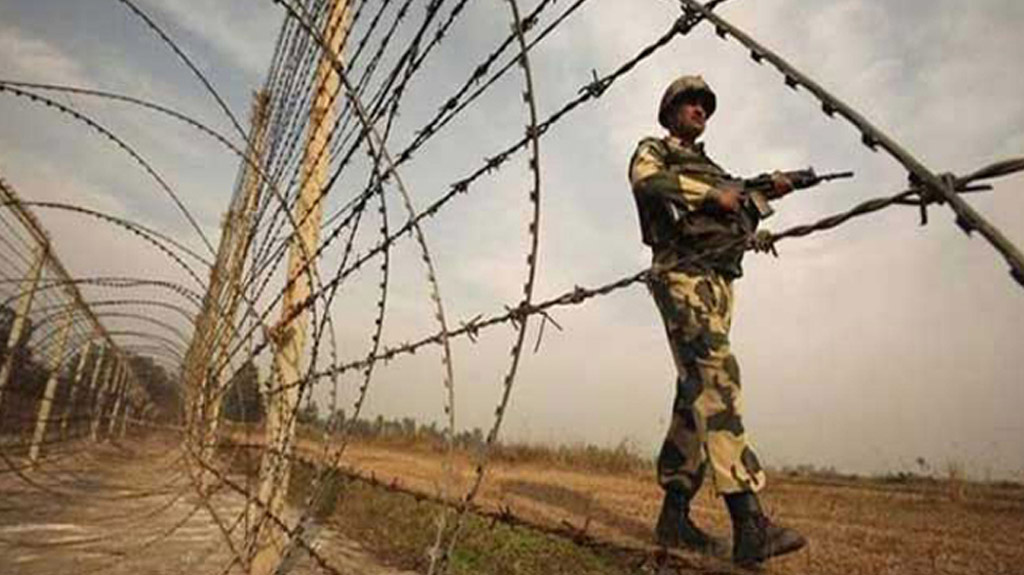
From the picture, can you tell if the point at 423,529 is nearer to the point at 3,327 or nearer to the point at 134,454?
the point at 3,327

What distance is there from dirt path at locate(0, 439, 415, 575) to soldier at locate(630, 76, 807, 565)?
1.12 m

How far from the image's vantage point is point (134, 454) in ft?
40.1

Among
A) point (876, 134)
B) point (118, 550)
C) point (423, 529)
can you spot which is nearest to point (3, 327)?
point (118, 550)

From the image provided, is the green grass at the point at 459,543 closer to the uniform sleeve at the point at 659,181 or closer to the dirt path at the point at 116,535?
the dirt path at the point at 116,535

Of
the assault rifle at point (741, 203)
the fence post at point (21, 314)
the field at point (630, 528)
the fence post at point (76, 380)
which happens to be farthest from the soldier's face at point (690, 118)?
the fence post at point (76, 380)

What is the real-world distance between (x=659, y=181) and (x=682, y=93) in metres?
0.55

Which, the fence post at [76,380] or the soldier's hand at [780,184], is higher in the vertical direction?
the fence post at [76,380]

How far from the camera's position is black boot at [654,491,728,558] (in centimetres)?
273

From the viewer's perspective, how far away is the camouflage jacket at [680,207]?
8.80 feet

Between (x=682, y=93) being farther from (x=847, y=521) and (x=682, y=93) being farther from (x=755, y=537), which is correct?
(x=847, y=521)

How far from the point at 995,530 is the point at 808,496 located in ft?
8.90

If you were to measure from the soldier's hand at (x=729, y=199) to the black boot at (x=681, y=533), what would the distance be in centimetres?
116

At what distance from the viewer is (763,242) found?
0.89 m

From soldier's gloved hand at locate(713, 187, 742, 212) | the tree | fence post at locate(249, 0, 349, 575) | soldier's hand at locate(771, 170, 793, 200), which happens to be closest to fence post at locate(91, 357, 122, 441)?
the tree
